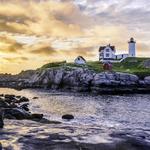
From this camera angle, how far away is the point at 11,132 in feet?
122

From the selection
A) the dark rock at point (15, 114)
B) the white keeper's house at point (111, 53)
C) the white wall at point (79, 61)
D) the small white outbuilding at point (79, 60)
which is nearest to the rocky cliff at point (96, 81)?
the white wall at point (79, 61)

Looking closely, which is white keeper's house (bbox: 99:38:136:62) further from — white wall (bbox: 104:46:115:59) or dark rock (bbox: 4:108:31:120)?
dark rock (bbox: 4:108:31:120)

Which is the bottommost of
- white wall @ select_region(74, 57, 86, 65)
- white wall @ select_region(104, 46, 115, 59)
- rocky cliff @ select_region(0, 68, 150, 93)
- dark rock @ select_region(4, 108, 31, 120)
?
dark rock @ select_region(4, 108, 31, 120)

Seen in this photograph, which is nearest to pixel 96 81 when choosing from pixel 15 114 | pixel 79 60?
pixel 79 60

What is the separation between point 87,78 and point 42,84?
93.1 feet

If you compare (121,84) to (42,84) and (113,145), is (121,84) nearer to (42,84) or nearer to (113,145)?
(42,84)

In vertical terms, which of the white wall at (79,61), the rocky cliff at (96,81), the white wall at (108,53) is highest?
the white wall at (108,53)

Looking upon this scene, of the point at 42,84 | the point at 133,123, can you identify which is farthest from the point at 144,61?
the point at 133,123

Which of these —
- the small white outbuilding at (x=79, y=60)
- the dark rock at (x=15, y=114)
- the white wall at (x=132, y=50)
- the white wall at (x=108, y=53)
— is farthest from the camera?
the white wall at (x=132, y=50)

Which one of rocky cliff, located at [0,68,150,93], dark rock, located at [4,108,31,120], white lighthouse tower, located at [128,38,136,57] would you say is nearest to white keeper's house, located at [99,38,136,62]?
white lighthouse tower, located at [128,38,136,57]

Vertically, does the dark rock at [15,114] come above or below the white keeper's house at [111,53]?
below

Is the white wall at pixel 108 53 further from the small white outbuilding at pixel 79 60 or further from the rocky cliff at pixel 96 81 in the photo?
the rocky cliff at pixel 96 81

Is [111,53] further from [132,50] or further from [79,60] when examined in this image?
[79,60]

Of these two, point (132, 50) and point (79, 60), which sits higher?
point (132, 50)
